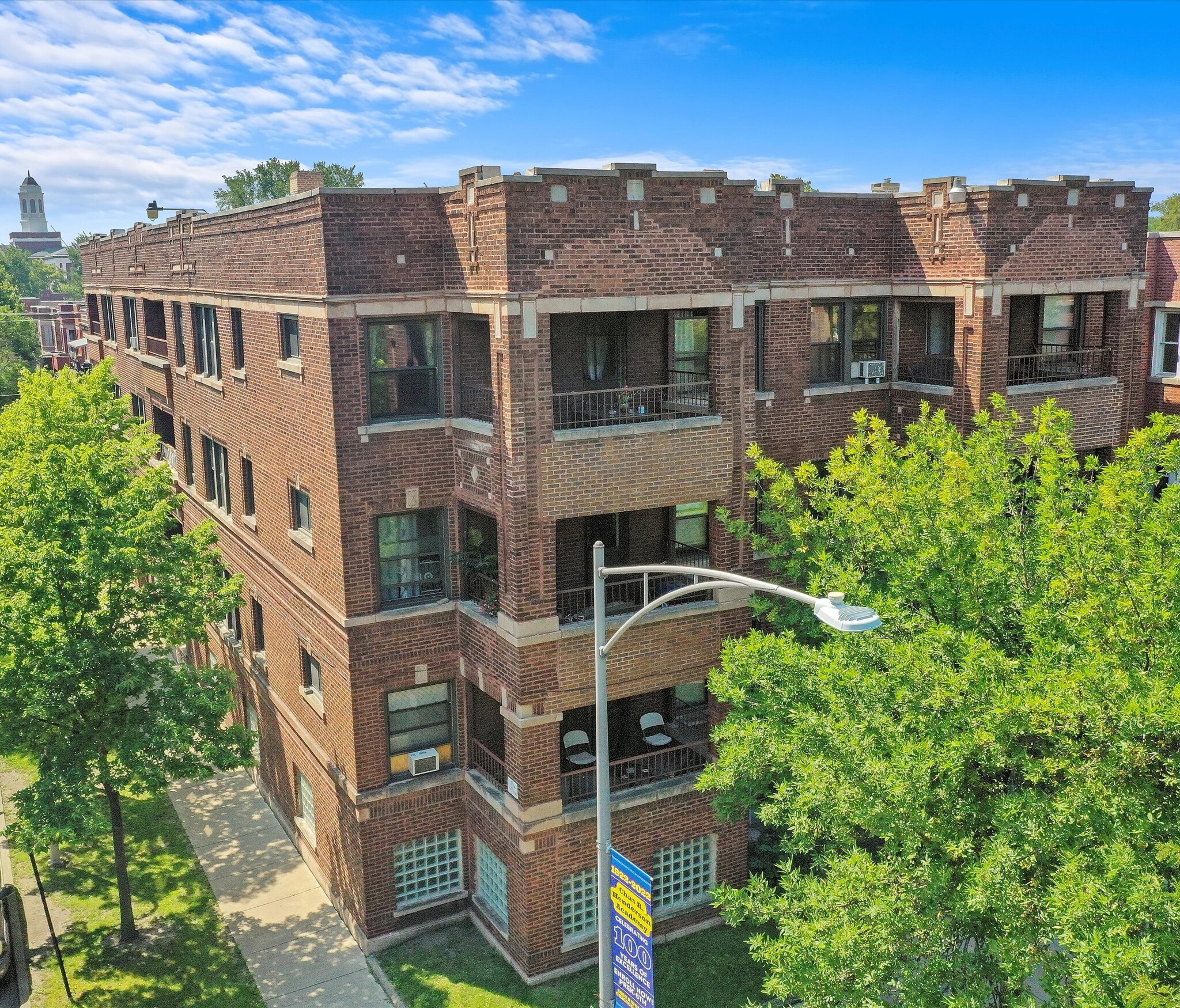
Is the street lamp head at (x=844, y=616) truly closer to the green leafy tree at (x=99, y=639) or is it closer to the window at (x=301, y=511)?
the window at (x=301, y=511)

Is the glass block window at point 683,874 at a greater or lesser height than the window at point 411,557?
lesser

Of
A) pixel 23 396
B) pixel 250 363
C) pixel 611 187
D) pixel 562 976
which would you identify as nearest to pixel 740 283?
pixel 611 187

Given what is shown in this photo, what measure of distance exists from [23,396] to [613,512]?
19461 mm

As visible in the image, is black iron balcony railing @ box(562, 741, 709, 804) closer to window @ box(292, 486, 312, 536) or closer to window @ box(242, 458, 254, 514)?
window @ box(292, 486, 312, 536)

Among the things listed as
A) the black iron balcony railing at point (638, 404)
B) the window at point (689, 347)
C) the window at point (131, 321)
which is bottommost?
the black iron balcony railing at point (638, 404)

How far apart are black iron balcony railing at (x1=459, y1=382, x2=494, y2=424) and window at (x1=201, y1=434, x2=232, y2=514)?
1057cm

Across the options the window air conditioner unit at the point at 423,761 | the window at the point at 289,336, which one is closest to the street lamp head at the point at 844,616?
the window air conditioner unit at the point at 423,761

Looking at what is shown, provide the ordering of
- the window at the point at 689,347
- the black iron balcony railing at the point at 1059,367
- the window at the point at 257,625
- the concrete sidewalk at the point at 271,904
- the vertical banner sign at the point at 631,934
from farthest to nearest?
the window at the point at 257,625
the black iron balcony railing at the point at 1059,367
the window at the point at 689,347
the concrete sidewalk at the point at 271,904
the vertical banner sign at the point at 631,934

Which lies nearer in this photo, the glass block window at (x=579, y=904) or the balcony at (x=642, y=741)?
the glass block window at (x=579, y=904)

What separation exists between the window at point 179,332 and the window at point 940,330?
2068 cm

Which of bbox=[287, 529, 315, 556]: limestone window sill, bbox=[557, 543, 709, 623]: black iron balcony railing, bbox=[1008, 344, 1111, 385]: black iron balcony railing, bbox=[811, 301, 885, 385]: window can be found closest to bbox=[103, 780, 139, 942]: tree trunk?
bbox=[287, 529, 315, 556]: limestone window sill

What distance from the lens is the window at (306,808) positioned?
2408 centimetres

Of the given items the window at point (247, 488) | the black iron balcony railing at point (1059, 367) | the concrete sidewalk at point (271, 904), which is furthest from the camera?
the window at point (247, 488)

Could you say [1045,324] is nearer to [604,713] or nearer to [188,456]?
[604,713]
